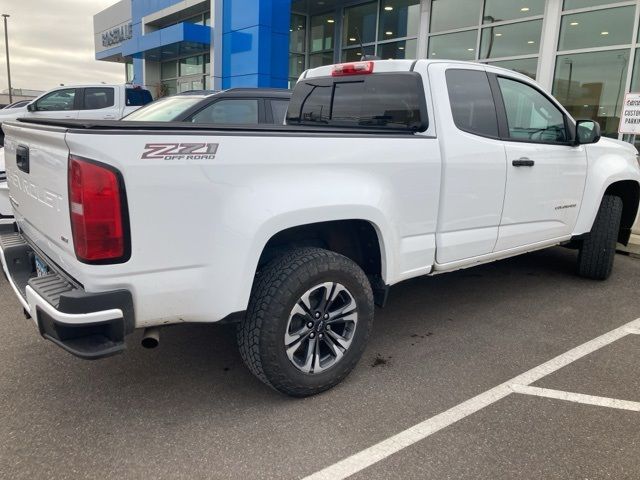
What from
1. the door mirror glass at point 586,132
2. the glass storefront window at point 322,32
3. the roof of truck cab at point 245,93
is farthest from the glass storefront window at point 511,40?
the door mirror glass at point 586,132

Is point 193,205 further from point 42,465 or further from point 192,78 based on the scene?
point 192,78

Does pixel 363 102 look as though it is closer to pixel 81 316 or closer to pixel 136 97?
pixel 81 316

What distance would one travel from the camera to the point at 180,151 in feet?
7.61

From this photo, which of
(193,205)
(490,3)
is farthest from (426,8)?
(193,205)

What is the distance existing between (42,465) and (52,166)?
1355 millimetres

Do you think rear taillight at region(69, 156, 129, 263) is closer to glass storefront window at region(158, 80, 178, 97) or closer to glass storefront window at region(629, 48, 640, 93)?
glass storefront window at region(629, 48, 640, 93)

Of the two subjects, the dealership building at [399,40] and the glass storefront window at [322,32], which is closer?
the dealership building at [399,40]

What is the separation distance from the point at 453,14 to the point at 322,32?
19.0ft

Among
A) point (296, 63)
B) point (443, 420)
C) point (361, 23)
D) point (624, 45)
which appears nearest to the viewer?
point (443, 420)

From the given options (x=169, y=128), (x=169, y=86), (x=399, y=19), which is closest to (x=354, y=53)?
(x=399, y=19)

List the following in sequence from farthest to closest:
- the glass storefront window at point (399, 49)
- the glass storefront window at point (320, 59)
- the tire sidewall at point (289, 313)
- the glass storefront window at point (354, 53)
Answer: the glass storefront window at point (320, 59) < the glass storefront window at point (354, 53) < the glass storefront window at point (399, 49) < the tire sidewall at point (289, 313)

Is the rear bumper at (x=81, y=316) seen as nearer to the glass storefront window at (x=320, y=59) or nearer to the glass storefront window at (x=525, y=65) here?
the glass storefront window at (x=525, y=65)

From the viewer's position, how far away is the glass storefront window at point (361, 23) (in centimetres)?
1683

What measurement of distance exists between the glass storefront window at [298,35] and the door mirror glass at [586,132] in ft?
53.2
